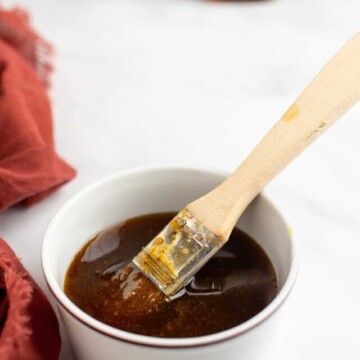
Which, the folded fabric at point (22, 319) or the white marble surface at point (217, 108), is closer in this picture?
the folded fabric at point (22, 319)

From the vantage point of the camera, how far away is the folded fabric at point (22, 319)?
1.77 feet

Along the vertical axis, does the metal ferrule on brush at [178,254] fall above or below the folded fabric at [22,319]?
above

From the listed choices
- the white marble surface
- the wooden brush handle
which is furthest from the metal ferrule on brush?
the white marble surface

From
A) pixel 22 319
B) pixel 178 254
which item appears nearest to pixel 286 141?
pixel 178 254

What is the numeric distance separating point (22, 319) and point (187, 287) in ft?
0.54

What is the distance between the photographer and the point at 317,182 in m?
0.87

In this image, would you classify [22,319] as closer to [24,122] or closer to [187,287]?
[187,287]

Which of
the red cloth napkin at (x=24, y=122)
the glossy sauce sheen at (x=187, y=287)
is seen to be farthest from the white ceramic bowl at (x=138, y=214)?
the red cloth napkin at (x=24, y=122)

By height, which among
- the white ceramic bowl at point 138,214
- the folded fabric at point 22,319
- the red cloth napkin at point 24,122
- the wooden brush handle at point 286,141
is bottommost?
the red cloth napkin at point 24,122

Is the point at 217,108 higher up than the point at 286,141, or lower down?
lower down

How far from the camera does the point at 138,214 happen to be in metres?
0.73

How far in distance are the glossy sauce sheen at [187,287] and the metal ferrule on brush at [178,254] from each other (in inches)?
0.6

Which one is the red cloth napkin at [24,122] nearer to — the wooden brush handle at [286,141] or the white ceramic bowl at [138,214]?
the white ceramic bowl at [138,214]

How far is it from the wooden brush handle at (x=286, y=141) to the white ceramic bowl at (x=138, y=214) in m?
0.04
